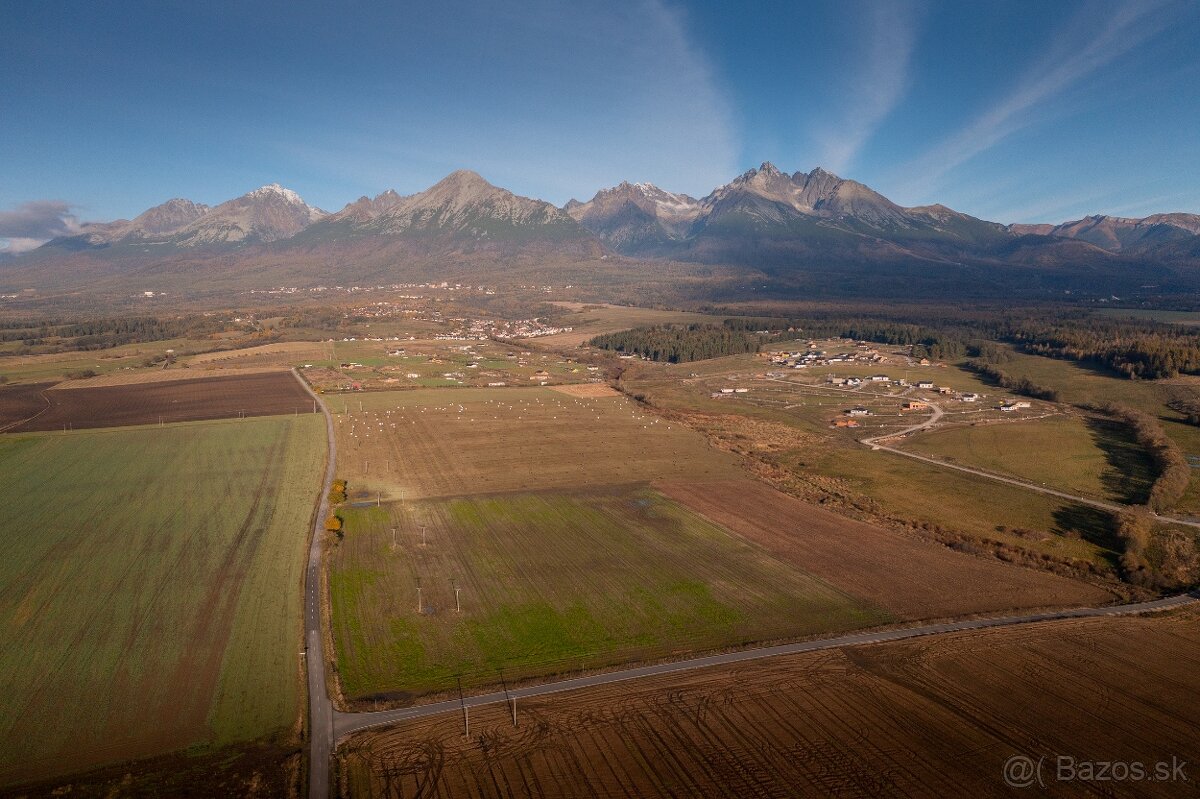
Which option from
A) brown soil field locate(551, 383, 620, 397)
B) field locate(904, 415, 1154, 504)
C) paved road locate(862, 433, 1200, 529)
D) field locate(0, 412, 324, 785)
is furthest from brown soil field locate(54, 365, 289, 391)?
field locate(904, 415, 1154, 504)

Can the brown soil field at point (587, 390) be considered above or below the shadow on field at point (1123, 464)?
below

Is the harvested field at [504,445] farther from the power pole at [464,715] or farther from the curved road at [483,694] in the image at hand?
the power pole at [464,715]

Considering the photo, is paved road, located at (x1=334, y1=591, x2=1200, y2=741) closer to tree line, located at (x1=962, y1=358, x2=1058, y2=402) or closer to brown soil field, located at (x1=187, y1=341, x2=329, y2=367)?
tree line, located at (x1=962, y1=358, x2=1058, y2=402)

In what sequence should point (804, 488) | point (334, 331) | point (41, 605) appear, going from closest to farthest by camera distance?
point (41, 605) → point (804, 488) → point (334, 331)

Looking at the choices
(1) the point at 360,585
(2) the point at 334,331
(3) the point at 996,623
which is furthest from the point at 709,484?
(2) the point at 334,331

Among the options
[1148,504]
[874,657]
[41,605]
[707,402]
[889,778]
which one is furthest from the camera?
[707,402]

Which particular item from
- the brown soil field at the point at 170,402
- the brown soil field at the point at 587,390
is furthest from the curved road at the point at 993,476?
the brown soil field at the point at 170,402

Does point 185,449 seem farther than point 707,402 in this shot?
No

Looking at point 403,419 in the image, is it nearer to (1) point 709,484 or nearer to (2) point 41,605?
(1) point 709,484
